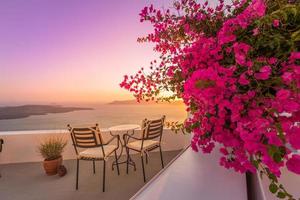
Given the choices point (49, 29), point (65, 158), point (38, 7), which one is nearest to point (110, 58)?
point (49, 29)

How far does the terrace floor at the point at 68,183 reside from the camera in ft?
8.32

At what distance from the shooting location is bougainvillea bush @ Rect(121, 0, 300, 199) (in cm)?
39

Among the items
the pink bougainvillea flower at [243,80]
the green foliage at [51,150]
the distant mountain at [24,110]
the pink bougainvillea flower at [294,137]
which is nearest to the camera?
the pink bougainvillea flower at [294,137]

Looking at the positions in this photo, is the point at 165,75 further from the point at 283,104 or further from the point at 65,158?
the point at 65,158

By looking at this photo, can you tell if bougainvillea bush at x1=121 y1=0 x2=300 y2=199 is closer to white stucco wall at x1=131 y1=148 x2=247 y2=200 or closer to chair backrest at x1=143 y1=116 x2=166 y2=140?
white stucco wall at x1=131 y1=148 x2=247 y2=200

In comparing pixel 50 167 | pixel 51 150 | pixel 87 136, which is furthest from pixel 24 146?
pixel 87 136

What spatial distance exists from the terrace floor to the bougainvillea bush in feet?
7.31

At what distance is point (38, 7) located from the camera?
3990mm

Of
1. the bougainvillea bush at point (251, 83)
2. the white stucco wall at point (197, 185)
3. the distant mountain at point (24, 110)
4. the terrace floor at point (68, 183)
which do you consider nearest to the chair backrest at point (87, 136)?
the terrace floor at point (68, 183)

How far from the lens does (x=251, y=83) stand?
20.0 inches

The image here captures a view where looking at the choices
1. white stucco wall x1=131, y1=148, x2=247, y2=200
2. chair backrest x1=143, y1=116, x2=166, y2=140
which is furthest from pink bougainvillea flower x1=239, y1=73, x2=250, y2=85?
chair backrest x1=143, y1=116, x2=166, y2=140

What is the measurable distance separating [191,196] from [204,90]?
512 millimetres

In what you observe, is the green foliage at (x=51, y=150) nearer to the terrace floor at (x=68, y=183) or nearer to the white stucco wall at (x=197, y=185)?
the terrace floor at (x=68, y=183)

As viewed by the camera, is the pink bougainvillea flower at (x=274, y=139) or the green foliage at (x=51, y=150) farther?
the green foliage at (x=51, y=150)
